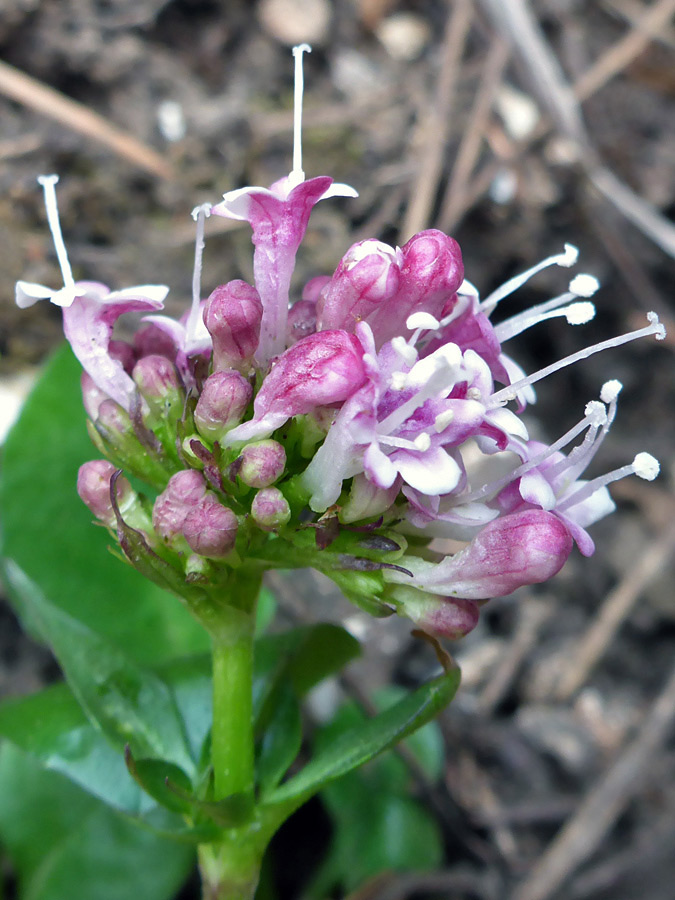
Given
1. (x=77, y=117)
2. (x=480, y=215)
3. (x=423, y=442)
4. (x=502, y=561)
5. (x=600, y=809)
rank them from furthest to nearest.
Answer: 1. (x=480, y=215)
2. (x=77, y=117)
3. (x=600, y=809)
4. (x=502, y=561)
5. (x=423, y=442)

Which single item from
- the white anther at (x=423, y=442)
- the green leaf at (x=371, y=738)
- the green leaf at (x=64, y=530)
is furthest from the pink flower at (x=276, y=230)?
the green leaf at (x=64, y=530)

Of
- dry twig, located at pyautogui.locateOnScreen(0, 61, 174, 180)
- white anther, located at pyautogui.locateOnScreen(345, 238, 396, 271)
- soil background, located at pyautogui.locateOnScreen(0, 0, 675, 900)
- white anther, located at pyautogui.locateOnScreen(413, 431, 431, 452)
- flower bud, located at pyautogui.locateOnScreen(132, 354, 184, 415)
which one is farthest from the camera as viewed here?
dry twig, located at pyautogui.locateOnScreen(0, 61, 174, 180)

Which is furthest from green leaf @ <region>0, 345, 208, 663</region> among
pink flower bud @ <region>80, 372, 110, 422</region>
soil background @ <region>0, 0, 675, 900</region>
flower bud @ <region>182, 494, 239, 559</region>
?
flower bud @ <region>182, 494, 239, 559</region>

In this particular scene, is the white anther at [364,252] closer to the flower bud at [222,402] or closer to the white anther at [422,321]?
the white anther at [422,321]

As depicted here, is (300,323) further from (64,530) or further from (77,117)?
(77,117)

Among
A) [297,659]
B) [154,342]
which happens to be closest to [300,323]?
[154,342]

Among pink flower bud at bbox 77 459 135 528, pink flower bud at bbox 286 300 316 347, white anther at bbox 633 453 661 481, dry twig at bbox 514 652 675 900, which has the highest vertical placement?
pink flower bud at bbox 286 300 316 347

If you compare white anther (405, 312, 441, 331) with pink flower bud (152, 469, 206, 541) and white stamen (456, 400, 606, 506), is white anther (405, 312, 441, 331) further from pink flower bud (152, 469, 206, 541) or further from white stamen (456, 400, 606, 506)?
pink flower bud (152, 469, 206, 541)
